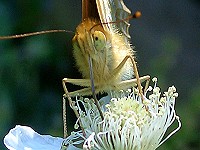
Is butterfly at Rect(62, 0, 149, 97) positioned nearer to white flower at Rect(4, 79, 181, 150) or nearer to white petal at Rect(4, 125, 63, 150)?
white flower at Rect(4, 79, 181, 150)

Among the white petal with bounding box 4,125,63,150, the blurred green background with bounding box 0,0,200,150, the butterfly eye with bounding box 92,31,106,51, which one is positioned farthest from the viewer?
the blurred green background with bounding box 0,0,200,150

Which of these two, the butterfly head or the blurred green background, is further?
the blurred green background

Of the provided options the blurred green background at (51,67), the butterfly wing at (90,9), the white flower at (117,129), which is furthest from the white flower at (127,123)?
the blurred green background at (51,67)

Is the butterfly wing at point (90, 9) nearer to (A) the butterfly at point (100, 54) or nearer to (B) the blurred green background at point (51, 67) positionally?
(A) the butterfly at point (100, 54)

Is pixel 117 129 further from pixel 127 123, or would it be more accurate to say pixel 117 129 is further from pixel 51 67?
pixel 51 67

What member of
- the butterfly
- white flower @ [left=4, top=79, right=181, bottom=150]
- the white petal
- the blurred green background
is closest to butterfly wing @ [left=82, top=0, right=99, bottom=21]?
the butterfly

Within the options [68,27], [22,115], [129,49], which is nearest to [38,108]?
[22,115]

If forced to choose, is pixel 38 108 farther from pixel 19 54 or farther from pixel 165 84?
pixel 165 84

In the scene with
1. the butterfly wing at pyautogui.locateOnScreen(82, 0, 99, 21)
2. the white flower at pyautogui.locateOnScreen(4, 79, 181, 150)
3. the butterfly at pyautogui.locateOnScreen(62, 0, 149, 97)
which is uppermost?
the butterfly wing at pyautogui.locateOnScreen(82, 0, 99, 21)
